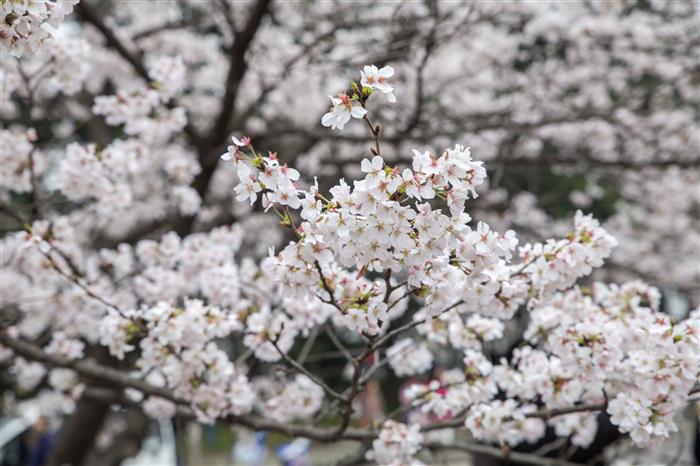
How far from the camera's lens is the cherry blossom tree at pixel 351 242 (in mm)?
1845

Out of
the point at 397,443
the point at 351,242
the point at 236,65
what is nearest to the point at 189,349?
the point at 397,443

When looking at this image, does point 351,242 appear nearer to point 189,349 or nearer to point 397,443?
point 397,443

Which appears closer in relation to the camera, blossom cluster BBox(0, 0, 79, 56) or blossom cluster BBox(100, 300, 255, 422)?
blossom cluster BBox(0, 0, 79, 56)

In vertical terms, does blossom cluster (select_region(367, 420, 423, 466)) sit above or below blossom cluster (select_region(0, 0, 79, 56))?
below

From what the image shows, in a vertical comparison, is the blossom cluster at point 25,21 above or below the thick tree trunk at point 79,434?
below

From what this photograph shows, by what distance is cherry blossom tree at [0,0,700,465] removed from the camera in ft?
6.05

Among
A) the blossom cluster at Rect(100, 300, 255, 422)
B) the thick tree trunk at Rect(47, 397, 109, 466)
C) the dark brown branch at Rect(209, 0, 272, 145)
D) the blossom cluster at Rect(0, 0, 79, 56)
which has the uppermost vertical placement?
the dark brown branch at Rect(209, 0, 272, 145)

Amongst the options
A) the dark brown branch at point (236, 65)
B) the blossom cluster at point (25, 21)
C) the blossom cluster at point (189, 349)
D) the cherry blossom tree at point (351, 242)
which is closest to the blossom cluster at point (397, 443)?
the cherry blossom tree at point (351, 242)

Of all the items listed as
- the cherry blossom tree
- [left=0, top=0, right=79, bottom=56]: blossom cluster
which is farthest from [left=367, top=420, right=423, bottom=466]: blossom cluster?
[left=0, top=0, right=79, bottom=56]: blossom cluster

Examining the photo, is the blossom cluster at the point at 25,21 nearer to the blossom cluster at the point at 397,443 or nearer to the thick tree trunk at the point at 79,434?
the blossom cluster at the point at 397,443

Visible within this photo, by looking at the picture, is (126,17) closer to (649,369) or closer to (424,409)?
(424,409)

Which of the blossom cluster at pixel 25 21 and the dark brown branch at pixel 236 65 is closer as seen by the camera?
the blossom cluster at pixel 25 21

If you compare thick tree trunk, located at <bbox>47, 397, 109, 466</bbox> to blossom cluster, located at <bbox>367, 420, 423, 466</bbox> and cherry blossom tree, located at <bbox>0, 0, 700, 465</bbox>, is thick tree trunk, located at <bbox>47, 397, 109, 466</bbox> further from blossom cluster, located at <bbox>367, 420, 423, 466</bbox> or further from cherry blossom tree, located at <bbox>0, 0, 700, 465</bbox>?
blossom cluster, located at <bbox>367, 420, 423, 466</bbox>

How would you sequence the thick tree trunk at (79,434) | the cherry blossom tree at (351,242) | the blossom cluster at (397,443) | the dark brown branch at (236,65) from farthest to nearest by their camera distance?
the thick tree trunk at (79,434)
the dark brown branch at (236,65)
the blossom cluster at (397,443)
the cherry blossom tree at (351,242)
